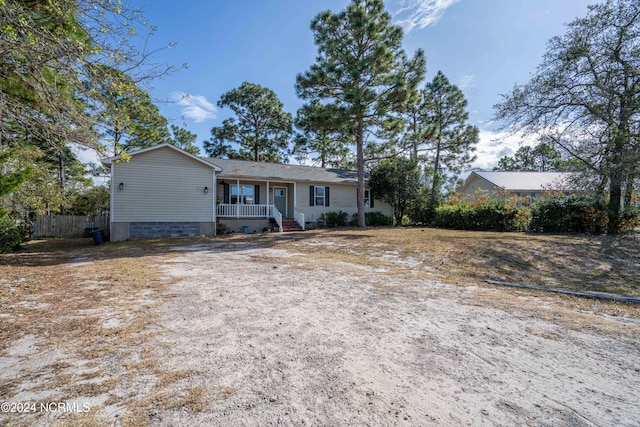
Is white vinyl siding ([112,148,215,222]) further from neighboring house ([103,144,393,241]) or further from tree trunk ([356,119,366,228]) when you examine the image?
tree trunk ([356,119,366,228])

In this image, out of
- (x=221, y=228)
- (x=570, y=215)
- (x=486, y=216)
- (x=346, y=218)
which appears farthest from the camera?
(x=346, y=218)

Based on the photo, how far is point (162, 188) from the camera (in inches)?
516

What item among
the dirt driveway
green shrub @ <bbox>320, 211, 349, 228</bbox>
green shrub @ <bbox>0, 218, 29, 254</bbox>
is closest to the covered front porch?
green shrub @ <bbox>320, 211, 349, 228</bbox>

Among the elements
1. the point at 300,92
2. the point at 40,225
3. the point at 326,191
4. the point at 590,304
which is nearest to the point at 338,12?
the point at 300,92

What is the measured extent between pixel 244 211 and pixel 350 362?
14075 millimetres

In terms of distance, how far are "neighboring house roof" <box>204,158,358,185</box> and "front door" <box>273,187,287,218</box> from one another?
1.08 metres

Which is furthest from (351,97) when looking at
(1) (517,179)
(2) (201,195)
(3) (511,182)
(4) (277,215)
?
(1) (517,179)

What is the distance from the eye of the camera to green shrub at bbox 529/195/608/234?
11.6 meters

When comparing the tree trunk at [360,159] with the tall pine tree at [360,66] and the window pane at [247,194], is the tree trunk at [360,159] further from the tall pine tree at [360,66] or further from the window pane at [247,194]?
the window pane at [247,194]

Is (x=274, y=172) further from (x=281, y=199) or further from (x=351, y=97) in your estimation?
(x=351, y=97)

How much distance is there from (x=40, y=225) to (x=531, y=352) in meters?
21.7

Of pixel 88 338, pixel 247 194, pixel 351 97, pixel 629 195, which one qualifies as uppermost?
pixel 351 97

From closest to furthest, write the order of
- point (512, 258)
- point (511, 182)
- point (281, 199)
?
point (512, 258), point (281, 199), point (511, 182)

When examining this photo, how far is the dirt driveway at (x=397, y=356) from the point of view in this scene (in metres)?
1.88
